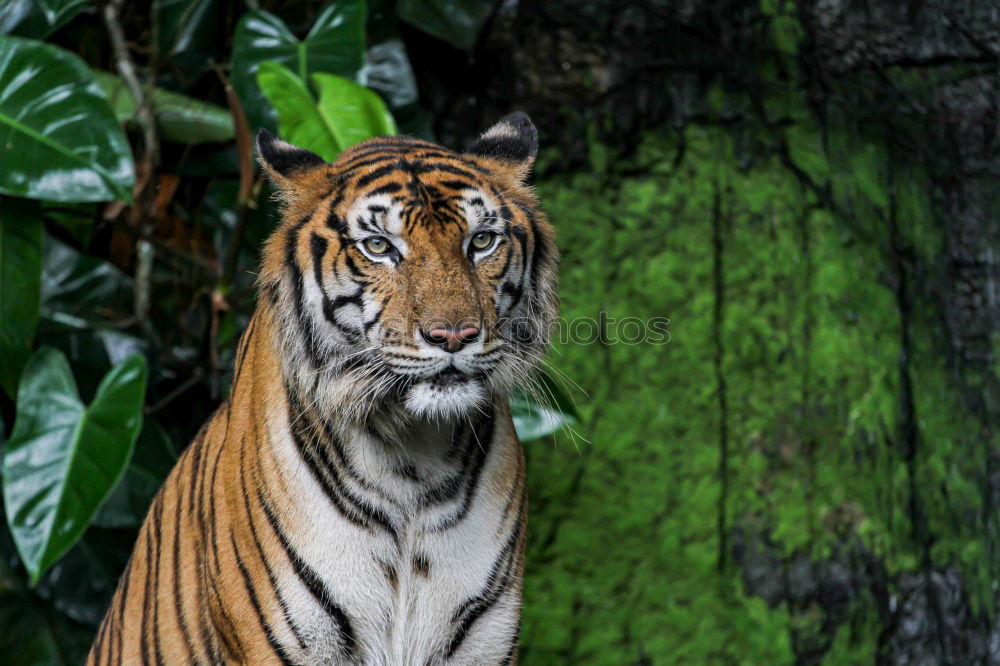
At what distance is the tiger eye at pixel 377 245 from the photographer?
216 cm

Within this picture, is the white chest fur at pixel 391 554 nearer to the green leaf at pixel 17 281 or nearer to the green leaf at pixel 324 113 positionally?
the green leaf at pixel 324 113

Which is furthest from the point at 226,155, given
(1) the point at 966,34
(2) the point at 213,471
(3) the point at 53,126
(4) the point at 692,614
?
(1) the point at 966,34

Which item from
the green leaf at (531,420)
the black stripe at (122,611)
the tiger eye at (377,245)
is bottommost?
the black stripe at (122,611)

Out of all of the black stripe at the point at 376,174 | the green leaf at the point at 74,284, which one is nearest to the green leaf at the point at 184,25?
the green leaf at the point at 74,284

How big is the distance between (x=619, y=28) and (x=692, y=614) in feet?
6.91

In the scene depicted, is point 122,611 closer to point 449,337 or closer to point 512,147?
point 449,337

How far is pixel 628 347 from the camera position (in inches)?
154

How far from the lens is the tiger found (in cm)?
214

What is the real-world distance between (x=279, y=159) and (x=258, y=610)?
0.94m

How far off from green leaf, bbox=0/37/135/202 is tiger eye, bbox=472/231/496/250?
1591 millimetres

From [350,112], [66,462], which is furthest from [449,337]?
[66,462]

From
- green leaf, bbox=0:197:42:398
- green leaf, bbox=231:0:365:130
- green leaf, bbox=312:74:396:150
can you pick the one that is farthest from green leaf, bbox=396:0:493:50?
green leaf, bbox=0:197:42:398

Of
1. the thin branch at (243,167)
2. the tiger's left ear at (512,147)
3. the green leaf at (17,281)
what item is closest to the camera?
the tiger's left ear at (512,147)

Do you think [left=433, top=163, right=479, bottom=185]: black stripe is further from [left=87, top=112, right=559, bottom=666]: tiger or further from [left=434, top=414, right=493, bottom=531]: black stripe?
[left=434, top=414, right=493, bottom=531]: black stripe
